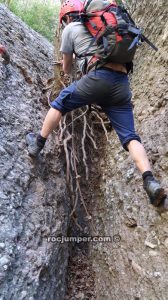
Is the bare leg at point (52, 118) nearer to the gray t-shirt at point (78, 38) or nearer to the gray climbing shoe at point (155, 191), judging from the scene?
the gray t-shirt at point (78, 38)

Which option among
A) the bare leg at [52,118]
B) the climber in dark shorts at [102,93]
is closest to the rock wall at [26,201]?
the bare leg at [52,118]

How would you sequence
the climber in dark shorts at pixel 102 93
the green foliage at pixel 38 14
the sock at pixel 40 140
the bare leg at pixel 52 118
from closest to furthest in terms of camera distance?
the climber in dark shorts at pixel 102 93 < the bare leg at pixel 52 118 < the sock at pixel 40 140 < the green foliage at pixel 38 14

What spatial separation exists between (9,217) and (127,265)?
129 cm

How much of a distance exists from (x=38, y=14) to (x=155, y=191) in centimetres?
1049

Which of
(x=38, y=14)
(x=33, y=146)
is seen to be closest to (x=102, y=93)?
(x=33, y=146)

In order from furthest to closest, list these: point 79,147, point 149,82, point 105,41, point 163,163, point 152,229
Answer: point 79,147
point 149,82
point 163,163
point 152,229
point 105,41

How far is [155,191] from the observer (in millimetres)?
2752

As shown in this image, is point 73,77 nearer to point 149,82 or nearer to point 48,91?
point 48,91

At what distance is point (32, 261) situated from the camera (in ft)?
9.37

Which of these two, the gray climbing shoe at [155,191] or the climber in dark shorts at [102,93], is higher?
the climber in dark shorts at [102,93]

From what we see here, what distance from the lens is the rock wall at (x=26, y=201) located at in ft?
8.87

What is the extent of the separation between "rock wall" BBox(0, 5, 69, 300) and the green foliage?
6.31 m

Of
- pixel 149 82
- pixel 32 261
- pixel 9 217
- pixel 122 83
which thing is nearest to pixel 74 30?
pixel 122 83

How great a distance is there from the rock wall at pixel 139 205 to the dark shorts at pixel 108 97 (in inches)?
18.6
